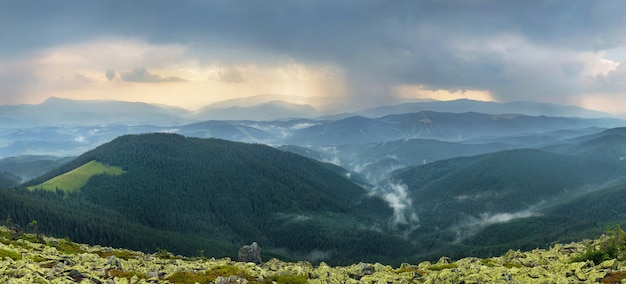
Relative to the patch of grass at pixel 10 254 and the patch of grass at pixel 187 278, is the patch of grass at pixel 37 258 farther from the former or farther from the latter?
the patch of grass at pixel 187 278

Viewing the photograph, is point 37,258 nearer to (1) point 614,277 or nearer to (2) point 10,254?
(2) point 10,254

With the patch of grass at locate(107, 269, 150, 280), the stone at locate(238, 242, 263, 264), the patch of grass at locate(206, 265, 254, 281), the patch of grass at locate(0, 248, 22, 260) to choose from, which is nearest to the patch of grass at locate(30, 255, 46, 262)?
the patch of grass at locate(0, 248, 22, 260)

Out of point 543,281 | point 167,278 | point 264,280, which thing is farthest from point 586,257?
point 167,278

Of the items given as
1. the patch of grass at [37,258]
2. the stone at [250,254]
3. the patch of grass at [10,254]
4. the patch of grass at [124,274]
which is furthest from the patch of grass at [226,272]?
the stone at [250,254]

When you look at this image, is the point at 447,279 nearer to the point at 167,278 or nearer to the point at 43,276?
the point at 167,278

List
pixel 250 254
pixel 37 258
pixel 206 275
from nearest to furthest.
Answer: pixel 206 275 → pixel 37 258 → pixel 250 254

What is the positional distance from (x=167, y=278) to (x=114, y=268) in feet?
43.5

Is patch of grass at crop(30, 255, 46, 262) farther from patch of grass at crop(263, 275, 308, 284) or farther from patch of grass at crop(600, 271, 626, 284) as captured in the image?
patch of grass at crop(600, 271, 626, 284)

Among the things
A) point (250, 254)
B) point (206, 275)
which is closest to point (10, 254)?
point (206, 275)

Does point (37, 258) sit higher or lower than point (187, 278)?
higher

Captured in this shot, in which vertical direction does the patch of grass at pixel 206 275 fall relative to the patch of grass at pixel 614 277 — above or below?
below

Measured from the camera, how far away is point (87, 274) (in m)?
52.4

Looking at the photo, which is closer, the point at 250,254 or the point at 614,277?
the point at 614,277

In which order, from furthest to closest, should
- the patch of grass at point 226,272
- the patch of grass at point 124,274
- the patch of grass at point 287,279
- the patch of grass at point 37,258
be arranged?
the patch of grass at point 37,258 < the patch of grass at point 226,272 < the patch of grass at point 287,279 < the patch of grass at point 124,274
